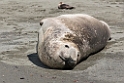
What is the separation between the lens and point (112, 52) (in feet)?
20.7

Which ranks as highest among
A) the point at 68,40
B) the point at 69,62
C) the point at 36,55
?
the point at 68,40

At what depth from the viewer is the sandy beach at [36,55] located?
5.00 metres

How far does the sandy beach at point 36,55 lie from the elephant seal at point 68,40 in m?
0.12

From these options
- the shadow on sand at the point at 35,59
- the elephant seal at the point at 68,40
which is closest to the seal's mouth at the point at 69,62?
the elephant seal at the point at 68,40

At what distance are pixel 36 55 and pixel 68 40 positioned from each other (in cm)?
74

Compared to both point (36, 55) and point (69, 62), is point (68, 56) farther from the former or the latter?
point (36, 55)

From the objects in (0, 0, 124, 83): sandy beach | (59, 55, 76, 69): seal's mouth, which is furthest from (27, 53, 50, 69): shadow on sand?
(59, 55, 76, 69): seal's mouth

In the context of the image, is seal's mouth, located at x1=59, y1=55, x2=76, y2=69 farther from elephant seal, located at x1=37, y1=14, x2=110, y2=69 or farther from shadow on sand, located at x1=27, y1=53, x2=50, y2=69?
shadow on sand, located at x1=27, y1=53, x2=50, y2=69

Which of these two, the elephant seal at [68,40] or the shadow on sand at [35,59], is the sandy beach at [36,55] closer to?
the shadow on sand at [35,59]

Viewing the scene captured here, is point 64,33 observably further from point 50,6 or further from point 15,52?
point 50,6

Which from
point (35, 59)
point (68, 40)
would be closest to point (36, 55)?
point (35, 59)

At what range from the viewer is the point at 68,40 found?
5.64 m

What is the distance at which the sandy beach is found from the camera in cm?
500

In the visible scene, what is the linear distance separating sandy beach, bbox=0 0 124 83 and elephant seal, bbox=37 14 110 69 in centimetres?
12
